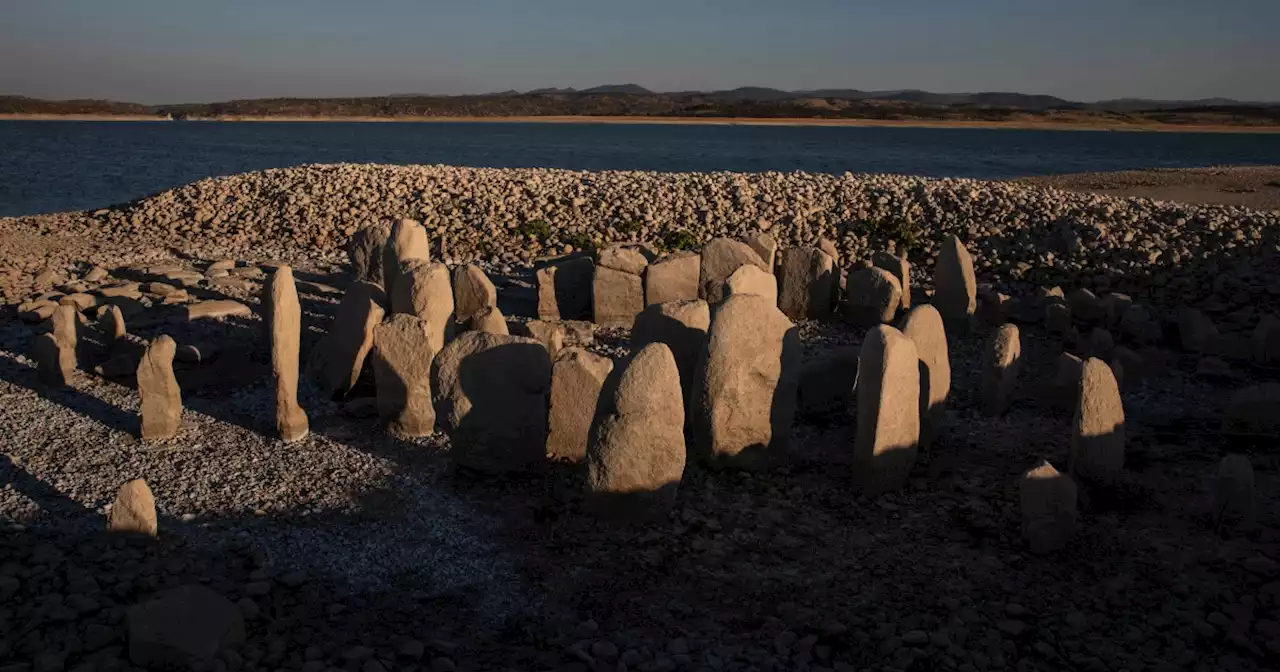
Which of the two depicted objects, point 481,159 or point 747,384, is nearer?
point 747,384

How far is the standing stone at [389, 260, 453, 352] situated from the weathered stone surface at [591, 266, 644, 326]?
256 centimetres

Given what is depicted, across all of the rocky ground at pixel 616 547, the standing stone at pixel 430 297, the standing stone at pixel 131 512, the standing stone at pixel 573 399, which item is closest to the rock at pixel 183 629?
the rocky ground at pixel 616 547

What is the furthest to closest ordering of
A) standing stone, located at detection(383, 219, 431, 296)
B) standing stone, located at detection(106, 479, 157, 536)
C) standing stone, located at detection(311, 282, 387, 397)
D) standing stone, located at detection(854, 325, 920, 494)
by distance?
standing stone, located at detection(383, 219, 431, 296)
standing stone, located at detection(311, 282, 387, 397)
standing stone, located at detection(854, 325, 920, 494)
standing stone, located at detection(106, 479, 157, 536)

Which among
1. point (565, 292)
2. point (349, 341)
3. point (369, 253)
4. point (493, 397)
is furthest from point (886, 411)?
point (369, 253)

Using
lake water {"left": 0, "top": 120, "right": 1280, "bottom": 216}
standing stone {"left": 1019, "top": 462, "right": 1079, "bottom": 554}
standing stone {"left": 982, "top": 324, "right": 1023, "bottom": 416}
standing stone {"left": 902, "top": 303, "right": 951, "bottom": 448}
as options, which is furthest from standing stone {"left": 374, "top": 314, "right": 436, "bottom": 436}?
lake water {"left": 0, "top": 120, "right": 1280, "bottom": 216}

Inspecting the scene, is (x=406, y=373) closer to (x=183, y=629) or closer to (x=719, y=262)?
(x=183, y=629)

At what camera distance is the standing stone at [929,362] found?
7.42m

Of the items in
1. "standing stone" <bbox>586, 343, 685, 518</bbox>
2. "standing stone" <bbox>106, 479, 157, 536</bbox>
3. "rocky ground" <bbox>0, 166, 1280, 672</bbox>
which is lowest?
"rocky ground" <bbox>0, 166, 1280, 672</bbox>

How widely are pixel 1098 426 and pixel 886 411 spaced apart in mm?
1538

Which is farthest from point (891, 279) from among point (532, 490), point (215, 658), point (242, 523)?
point (215, 658)

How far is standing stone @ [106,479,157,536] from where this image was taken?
18.9 ft

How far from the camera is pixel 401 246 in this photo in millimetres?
11188

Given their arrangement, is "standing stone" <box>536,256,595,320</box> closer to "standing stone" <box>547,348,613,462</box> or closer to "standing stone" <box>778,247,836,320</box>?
"standing stone" <box>778,247,836,320</box>

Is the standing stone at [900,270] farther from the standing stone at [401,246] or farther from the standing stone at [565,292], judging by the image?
the standing stone at [401,246]
